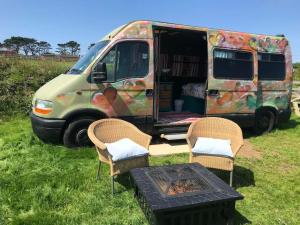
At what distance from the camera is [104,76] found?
232 inches

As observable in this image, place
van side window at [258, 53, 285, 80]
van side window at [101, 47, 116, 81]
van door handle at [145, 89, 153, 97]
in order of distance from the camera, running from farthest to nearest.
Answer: van side window at [258, 53, 285, 80] → van door handle at [145, 89, 153, 97] → van side window at [101, 47, 116, 81]

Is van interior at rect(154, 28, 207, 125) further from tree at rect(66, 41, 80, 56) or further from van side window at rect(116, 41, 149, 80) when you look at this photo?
tree at rect(66, 41, 80, 56)

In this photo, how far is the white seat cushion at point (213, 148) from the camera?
4.50 meters

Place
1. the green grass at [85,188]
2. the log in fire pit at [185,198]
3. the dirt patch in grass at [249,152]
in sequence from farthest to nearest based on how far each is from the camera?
the dirt patch in grass at [249,152] → the green grass at [85,188] → the log in fire pit at [185,198]

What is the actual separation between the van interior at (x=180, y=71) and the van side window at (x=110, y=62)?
2.38 m

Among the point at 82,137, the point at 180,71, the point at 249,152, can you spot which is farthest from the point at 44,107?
the point at 180,71

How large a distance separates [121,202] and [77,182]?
2.87 feet

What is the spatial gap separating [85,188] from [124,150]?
794mm

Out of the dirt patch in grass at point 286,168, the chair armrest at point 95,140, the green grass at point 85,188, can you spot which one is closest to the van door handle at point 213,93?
the green grass at point 85,188

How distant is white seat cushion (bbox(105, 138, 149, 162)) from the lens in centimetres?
420

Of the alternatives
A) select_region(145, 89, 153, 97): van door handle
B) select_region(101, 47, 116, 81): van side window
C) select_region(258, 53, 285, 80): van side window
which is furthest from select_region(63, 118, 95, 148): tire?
select_region(258, 53, 285, 80): van side window

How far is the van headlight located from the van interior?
124 inches

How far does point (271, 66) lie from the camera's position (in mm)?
7996

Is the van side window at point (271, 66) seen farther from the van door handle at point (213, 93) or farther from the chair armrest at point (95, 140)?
the chair armrest at point (95, 140)
